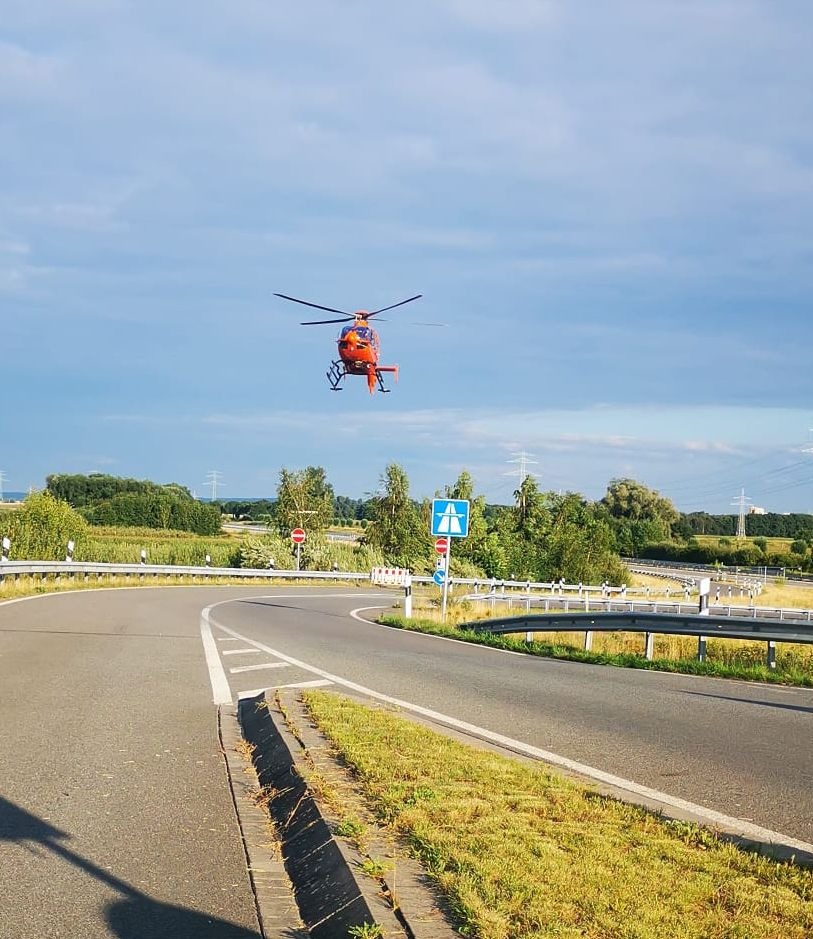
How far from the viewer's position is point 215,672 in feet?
45.2

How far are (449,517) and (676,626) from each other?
10.7 meters

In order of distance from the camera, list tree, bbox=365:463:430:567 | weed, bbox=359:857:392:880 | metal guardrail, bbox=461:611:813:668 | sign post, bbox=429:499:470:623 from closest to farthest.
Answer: weed, bbox=359:857:392:880, metal guardrail, bbox=461:611:813:668, sign post, bbox=429:499:470:623, tree, bbox=365:463:430:567

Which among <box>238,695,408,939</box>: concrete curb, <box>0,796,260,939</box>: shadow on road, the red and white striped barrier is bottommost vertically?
the red and white striped barrier

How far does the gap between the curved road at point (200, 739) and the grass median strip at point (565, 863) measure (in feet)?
3.04

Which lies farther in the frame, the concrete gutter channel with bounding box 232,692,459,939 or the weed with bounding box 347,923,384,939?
the concrete gutter channel with bounding box 232,692,459,939

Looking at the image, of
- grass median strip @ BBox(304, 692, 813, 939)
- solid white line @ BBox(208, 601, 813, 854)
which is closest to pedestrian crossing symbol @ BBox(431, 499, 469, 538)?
solid white line @ BBox(208, 601, 813, 854)

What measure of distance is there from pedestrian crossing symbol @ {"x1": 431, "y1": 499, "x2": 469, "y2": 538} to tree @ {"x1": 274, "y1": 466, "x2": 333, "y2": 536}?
196 ft

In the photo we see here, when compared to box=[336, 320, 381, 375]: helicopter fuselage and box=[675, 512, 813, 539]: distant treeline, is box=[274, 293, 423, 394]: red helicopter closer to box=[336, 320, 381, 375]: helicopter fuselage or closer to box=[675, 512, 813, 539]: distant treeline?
box=[336, 320, 381, 375]: helicopter fuselage

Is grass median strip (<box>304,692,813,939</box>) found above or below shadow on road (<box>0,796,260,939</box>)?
above

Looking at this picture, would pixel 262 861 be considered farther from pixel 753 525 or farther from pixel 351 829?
pixel 753 525

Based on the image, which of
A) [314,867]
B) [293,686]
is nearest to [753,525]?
[293,686]

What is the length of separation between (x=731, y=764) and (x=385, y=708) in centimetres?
336

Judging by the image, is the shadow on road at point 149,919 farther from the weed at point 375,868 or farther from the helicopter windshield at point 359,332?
the helicopter windshield at point 359,332

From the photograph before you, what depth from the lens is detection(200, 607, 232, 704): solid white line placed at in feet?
37.8
